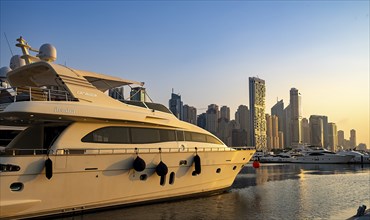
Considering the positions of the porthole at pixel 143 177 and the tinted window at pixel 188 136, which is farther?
the tinted window at pixel 188 136

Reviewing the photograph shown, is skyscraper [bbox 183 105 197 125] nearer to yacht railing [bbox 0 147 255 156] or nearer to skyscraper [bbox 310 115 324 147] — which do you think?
yacht railing [bbox 0 147 255 156]

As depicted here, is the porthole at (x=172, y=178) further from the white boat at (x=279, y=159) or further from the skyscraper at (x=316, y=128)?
the skyscraper at (x=316, y=128)

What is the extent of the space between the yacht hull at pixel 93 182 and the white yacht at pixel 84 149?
0.03m

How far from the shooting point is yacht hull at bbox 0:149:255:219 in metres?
12.3

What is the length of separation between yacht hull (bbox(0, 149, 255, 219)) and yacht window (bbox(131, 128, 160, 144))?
84cm

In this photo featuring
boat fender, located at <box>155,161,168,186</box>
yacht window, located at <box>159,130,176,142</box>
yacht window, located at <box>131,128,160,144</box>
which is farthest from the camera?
yacht window, located at <box>159,130,176,142</box>

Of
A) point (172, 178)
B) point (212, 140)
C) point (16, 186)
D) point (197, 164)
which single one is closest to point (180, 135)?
point (197, 164)

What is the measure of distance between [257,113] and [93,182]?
110 meters

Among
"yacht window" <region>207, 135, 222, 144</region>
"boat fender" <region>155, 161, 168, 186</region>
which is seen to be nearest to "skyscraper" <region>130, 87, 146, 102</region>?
"boat fender" <region>155, 161, 168, 186</region>

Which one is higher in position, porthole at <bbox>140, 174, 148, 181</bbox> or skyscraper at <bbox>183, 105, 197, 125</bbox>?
skyscraper at <bbox>183, 105, 197, 125</bbox>

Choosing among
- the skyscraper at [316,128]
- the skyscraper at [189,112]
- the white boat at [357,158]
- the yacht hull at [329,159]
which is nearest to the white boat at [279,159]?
the yacht hull at [329,159]

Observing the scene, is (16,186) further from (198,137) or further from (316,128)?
(316,128)

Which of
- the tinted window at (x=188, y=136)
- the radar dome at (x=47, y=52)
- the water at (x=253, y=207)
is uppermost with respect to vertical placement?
the radar dome at (x=47, y=52)

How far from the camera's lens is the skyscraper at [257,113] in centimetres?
11500
